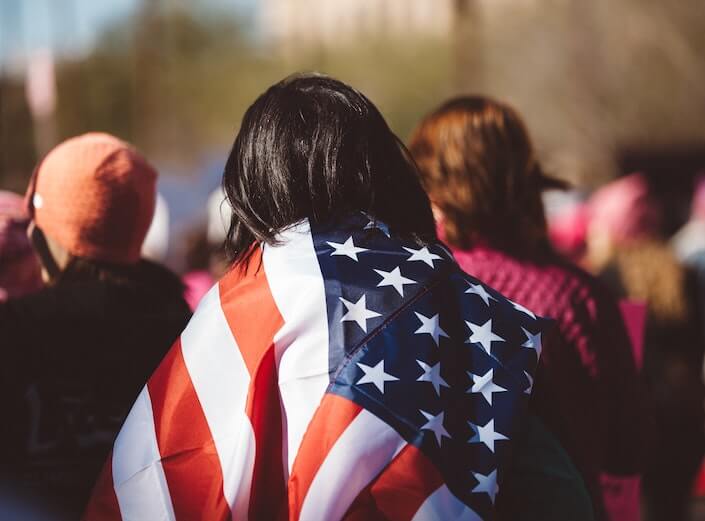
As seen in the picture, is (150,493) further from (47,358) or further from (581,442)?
(581,442)

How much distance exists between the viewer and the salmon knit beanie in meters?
2.32

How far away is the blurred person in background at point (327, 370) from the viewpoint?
1575 millimetres

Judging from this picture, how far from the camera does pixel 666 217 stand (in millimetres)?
12594

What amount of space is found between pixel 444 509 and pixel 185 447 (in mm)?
470

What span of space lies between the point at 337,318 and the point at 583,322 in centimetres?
97

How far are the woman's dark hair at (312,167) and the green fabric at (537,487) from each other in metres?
0.45

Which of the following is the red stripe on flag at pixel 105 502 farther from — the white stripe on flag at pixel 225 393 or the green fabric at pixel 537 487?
the green fabric at pixel 537 487

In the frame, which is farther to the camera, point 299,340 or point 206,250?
point 206,250

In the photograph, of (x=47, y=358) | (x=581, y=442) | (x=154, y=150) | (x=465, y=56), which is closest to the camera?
(x=47, y=358)

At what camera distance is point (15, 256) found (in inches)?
102

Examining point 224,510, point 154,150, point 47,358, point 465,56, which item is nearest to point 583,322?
point 224,510

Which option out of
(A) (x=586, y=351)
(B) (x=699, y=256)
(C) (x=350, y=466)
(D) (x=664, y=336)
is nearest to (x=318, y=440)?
(C) (x=350, y=466)

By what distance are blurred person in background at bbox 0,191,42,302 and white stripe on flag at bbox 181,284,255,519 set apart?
1099mm

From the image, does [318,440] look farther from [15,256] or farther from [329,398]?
[15,256]
